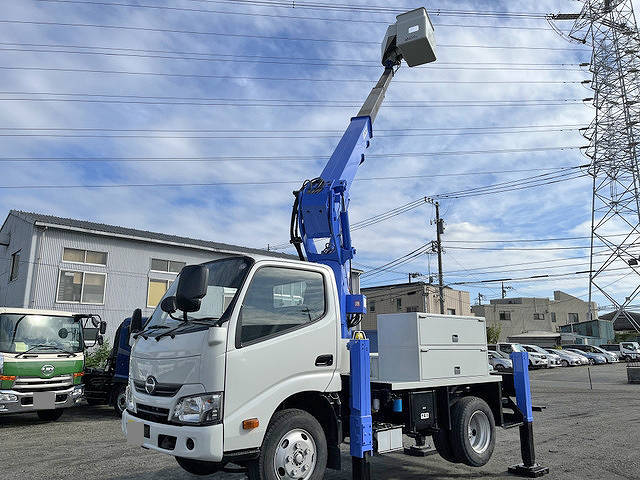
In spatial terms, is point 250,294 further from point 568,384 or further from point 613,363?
point 613,363

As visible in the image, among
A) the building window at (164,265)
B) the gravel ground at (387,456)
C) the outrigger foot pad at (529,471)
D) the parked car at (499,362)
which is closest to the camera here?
the outrigger foot pad at (529,471)

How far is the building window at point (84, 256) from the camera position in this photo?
20703 millimetres

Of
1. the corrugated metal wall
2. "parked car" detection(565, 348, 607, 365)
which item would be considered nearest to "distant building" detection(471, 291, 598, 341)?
"parked car" detection(565, 348, 607, 365)

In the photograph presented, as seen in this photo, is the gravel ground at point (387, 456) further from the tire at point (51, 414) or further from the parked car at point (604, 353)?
the parked car at point (604, 353)

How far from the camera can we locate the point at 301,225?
7.64 m

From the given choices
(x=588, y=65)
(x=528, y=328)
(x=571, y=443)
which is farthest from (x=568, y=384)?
(x=528, y=328)

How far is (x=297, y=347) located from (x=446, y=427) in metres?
2.56

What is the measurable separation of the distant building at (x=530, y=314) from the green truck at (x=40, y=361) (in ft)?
217

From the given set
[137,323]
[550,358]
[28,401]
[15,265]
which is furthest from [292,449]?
[550,358]

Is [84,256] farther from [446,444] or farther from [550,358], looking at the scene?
[550,358]

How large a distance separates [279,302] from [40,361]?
8.27m

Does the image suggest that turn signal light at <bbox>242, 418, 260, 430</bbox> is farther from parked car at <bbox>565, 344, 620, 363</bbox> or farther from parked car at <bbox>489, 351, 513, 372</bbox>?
parked car at <bbox>565, 344, 620, 363</bbox>

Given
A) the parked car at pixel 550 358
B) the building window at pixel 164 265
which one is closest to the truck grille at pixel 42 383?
the building window at pixel 164 265

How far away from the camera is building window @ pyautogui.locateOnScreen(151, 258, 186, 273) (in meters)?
23.2
